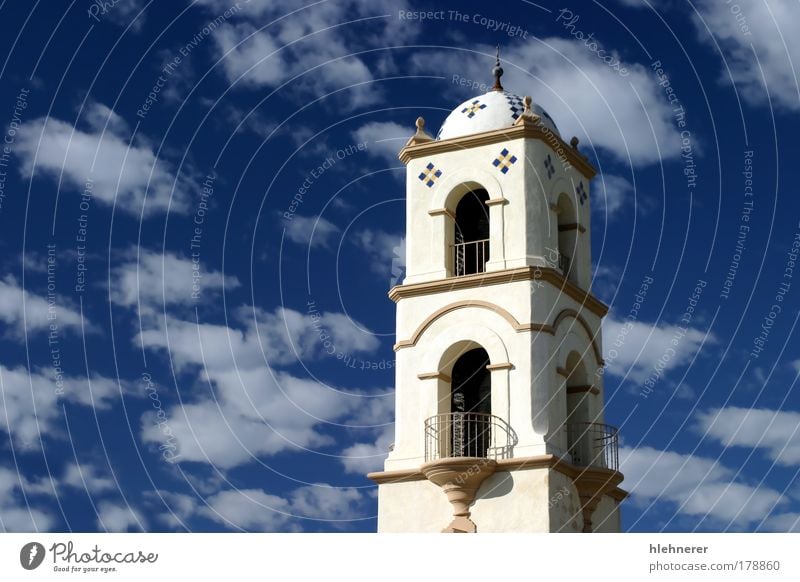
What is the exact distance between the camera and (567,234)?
37281mm

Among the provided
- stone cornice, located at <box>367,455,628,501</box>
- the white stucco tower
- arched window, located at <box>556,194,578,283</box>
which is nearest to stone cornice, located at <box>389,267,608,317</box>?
the white stucco tower

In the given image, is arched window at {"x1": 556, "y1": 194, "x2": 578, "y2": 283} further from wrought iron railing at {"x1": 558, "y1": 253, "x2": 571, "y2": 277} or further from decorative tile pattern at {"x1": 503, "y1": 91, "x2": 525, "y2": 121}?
decorative tile pattern at {"x1": 503, "y1": 91, "x2": 525, "y2": 121}

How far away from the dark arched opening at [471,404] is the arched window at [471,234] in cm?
217

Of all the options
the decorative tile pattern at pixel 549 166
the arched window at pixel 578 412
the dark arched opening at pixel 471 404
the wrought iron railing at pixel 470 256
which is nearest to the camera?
the dark arched opening at pixel 471 404

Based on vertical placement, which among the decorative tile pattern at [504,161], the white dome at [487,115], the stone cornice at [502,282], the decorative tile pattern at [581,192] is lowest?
the stone cornice at [502,282]

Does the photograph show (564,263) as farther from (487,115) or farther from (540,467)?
(540,467)

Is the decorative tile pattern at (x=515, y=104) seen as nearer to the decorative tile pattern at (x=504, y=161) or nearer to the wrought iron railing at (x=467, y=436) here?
the decorative tile pattern at (x=504, y=161)

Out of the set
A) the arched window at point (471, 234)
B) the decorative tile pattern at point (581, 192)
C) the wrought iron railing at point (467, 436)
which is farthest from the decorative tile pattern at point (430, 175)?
the wrought iron railing at point (467, 436)

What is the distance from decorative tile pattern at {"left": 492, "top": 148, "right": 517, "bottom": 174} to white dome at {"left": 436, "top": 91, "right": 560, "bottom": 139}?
0.71 metres

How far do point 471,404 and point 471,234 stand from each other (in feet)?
14.4

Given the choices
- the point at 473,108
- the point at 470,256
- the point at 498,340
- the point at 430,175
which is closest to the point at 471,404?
the point at 498,340

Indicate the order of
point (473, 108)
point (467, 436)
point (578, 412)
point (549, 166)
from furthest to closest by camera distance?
point (473, 108) < point (549, 166) < point (578, 412) < point (467, 436)

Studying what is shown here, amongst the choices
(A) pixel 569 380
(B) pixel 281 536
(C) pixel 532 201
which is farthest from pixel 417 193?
(B) pixel 281 536

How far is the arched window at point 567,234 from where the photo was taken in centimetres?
3675
